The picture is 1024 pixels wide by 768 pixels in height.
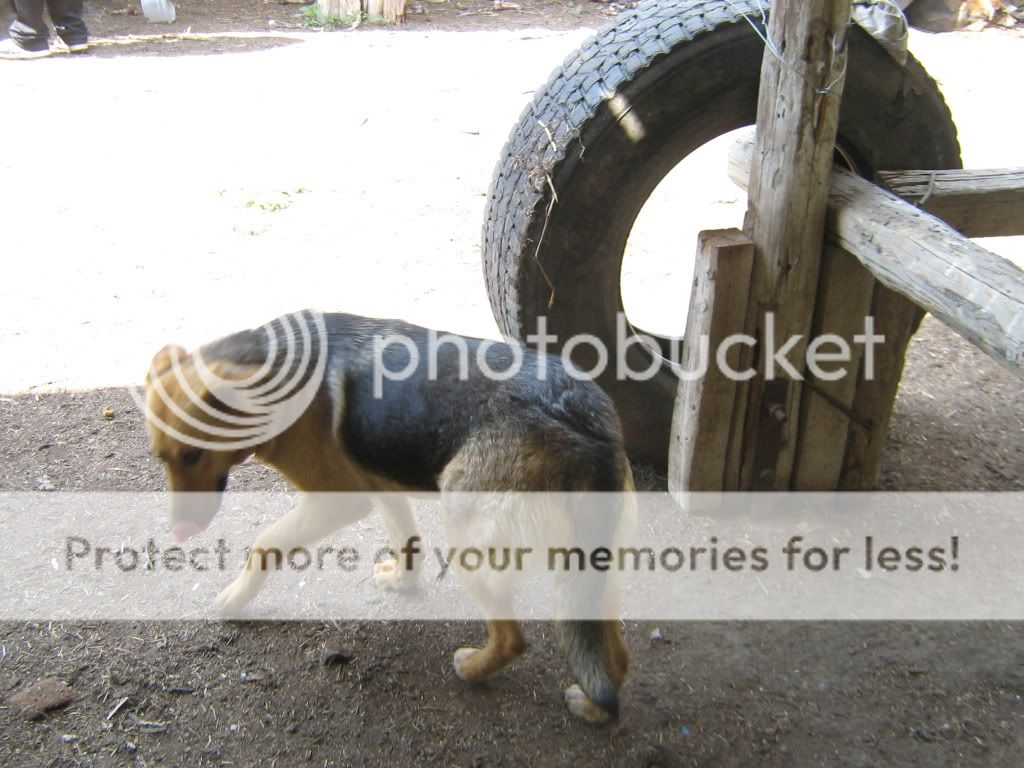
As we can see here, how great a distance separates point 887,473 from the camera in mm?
4086

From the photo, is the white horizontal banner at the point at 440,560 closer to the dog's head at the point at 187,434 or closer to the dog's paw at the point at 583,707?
the dog's head at the point at 187,434

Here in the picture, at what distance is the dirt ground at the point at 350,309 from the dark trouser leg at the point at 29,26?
0.45 m

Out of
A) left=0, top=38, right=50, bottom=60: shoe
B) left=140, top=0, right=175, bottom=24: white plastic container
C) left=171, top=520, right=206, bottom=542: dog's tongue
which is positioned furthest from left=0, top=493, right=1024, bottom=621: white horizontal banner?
left=140, top=0, right=175, bottom=24: white plastic container

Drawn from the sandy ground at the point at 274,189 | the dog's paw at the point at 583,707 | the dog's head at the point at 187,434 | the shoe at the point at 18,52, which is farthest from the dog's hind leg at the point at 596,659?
the shoe at the point at 18,52

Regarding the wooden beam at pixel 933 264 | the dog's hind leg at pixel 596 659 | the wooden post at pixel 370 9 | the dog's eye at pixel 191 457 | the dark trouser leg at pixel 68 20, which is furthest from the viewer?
the wooden post at pixel 370 9

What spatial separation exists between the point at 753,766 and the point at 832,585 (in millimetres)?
997

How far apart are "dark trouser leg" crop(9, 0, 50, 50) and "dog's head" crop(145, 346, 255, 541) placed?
9360mm

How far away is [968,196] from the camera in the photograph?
3.37 metres

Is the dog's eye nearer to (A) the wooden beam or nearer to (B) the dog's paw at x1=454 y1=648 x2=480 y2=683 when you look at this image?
(B) the dog's paw at x1=454 y1=648 x2=480 y2=683

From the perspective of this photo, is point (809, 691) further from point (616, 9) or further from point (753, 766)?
Result: point (616, 9)

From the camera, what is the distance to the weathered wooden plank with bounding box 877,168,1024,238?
3.37 metres

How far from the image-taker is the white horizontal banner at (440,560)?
3.26m

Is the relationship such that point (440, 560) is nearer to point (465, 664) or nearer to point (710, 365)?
point (465, 664)

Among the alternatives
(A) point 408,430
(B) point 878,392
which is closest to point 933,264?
(B) point 878,392
